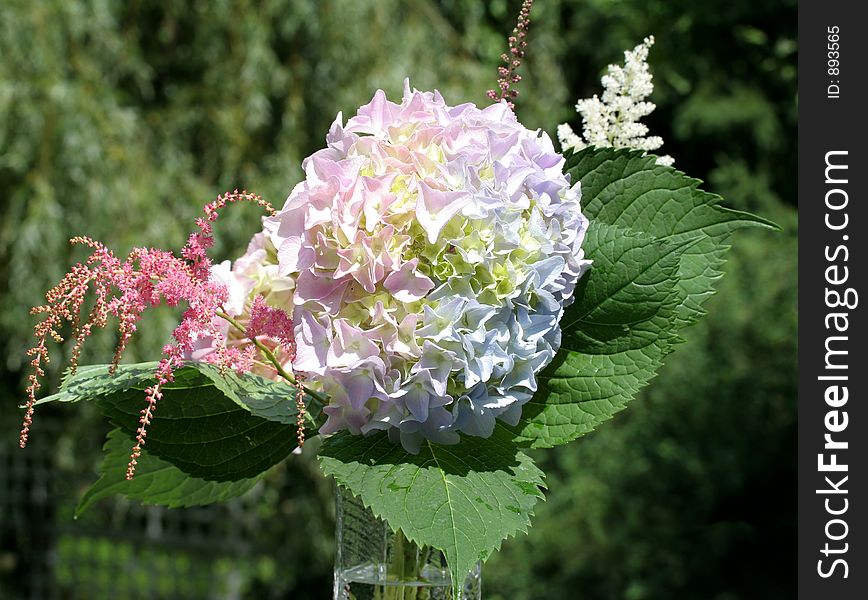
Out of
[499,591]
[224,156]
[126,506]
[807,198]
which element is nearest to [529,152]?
[807,198]

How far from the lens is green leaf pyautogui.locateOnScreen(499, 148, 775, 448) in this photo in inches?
29.1

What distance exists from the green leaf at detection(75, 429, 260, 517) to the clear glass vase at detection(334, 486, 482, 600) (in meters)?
0.10

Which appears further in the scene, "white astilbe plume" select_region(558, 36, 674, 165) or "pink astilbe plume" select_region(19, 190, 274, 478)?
"white astilbe plume" select_region(558, 36, 674, 165)

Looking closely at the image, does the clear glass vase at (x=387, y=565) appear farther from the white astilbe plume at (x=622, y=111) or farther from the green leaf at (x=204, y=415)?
the white astilbe plume at (x=622, y=111)

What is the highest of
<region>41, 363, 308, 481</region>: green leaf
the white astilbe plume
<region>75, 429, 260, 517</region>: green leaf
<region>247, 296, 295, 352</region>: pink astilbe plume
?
the white astilbe plume

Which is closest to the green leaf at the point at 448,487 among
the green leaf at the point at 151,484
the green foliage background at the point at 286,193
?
the green leaf at the point at 151,484

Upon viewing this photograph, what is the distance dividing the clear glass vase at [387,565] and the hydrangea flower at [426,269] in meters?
0.08

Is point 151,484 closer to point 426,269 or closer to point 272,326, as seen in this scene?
point 272,326

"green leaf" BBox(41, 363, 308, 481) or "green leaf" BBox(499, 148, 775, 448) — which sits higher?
"green leaf" BBox(499, 148, 775, 448)

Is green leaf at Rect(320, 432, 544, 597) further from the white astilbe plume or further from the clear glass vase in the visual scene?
the white astilbe plume

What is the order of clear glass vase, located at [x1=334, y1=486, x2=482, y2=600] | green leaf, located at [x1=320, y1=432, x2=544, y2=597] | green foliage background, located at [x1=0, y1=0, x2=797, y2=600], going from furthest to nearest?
green foliage background, located at [x1=0, y1=0, x2=797, y2=600]
clear glass vase, located at [x1=334, y1=486, x2=482, y2=600]
green leaf, located at [x1=320, y1=432, x2=544, y2=597]

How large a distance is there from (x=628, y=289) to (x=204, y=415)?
0.30 metres

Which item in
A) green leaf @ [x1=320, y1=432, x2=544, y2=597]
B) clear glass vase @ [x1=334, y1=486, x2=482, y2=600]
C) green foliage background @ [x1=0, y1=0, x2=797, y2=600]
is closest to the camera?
green leaf @ [x1=320, y1=432, x2=544, y2=597]

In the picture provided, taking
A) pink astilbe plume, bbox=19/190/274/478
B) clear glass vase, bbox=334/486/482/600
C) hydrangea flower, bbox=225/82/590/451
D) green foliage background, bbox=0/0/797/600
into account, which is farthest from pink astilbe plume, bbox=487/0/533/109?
green foliage background, bbox=0/0/797/600
